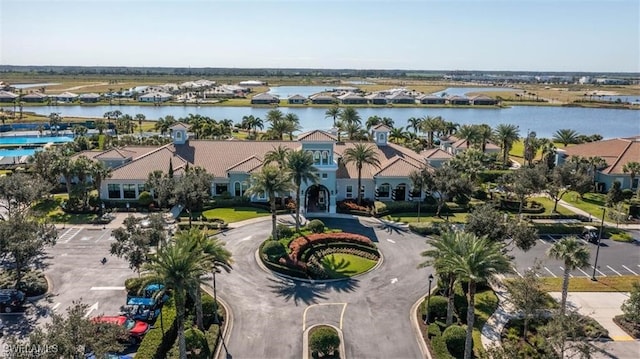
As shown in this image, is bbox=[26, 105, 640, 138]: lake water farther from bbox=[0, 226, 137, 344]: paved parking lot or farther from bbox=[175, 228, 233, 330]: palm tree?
bbox=[175, 228, 233, 330]: palm tree

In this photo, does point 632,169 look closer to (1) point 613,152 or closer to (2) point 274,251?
(1) point 613,152

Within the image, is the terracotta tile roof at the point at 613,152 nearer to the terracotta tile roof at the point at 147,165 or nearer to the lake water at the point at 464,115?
the lake water at the point at 464,115

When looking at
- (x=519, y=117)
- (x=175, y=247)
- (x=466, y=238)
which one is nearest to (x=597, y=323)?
(x=466, y=238)

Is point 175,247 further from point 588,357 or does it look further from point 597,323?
point 597,323

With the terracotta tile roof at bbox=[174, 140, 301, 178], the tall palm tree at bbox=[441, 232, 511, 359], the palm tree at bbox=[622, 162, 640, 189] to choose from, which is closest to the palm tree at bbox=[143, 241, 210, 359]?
the tall palm tree at bbox=[441, 232, 511, 359]

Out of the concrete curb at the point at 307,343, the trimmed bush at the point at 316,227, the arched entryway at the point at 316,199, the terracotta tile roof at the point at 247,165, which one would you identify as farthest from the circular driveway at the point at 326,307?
the terracotta tile roof at the point at 247,165

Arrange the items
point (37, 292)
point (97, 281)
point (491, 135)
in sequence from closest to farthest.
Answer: point (37, 292)
point (97, 281)
point (491, 135)
